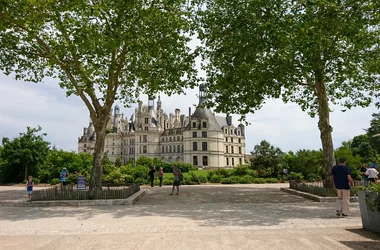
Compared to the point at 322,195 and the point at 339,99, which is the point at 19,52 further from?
the point at 339,99

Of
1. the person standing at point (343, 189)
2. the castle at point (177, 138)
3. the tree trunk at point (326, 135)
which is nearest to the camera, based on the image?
the person standing at point (343, 189)

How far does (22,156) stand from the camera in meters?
30.3

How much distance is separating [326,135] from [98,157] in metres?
11.8

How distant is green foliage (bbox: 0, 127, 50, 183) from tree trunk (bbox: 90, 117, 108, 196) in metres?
19.2

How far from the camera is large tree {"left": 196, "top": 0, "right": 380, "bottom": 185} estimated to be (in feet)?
42.9

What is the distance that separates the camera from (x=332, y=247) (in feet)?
19.5

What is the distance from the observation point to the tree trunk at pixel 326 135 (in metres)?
15.5

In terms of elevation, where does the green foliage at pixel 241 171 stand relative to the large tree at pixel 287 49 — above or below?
below

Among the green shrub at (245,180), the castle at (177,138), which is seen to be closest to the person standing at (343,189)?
the green shrub at (245,180)

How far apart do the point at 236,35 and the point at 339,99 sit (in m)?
9.48

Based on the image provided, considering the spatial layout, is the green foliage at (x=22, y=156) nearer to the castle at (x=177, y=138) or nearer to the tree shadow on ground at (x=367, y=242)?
the tree shadow on ground at (x=367, y=242)

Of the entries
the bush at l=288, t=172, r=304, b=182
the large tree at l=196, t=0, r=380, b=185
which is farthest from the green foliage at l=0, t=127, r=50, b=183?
the bush at l=288, t=172, r=304, b=182

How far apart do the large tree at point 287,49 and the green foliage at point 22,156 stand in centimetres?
2159

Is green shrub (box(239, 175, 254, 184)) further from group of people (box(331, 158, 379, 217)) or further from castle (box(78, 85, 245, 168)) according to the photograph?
castle (box(78, 85, 245, 168))
